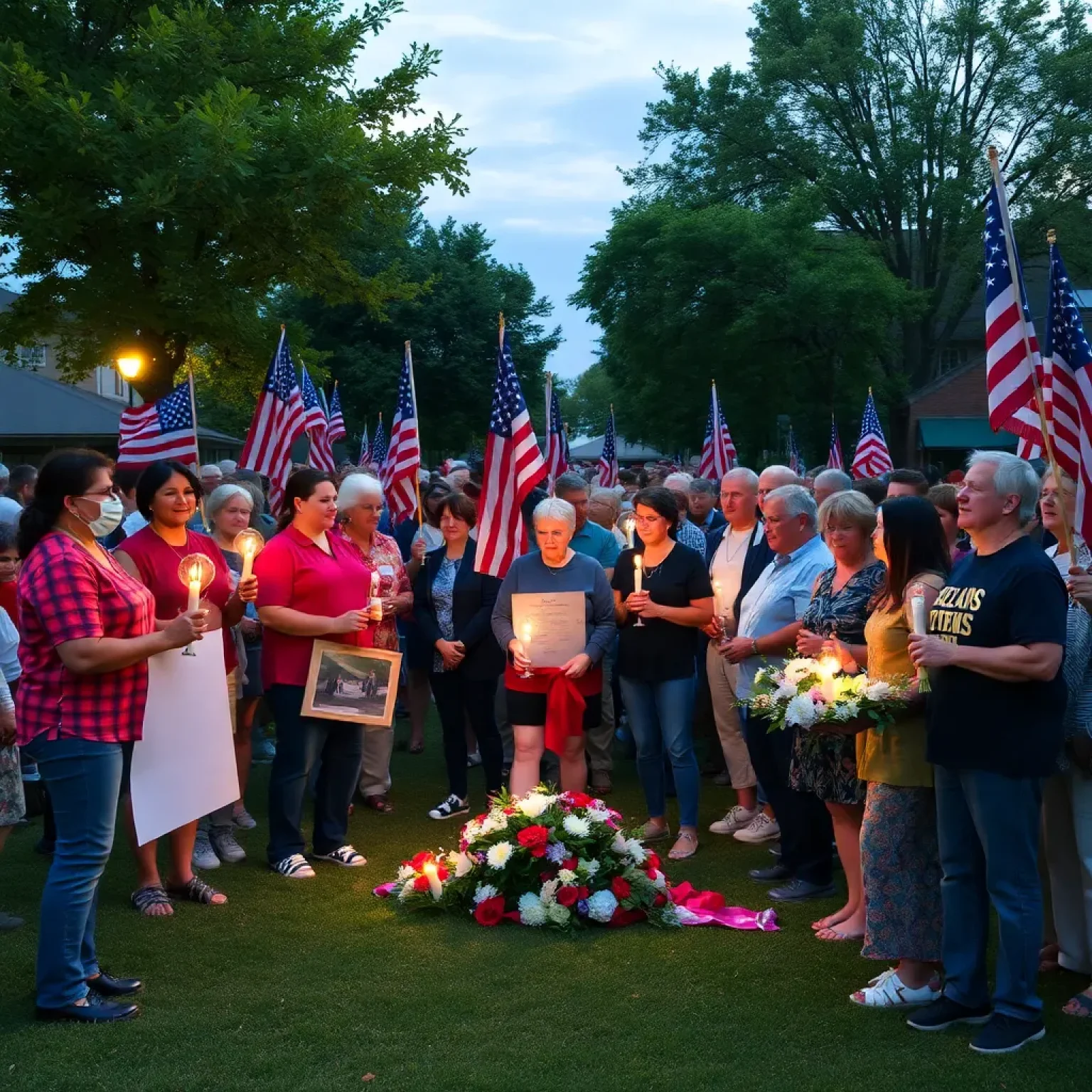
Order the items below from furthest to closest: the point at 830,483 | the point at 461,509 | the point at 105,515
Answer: the point at 830,483, the point at 461,509, the point at 105,515

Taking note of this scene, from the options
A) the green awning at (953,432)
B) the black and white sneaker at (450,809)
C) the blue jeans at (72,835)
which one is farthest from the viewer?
the green awning at (953,432)

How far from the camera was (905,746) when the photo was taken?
562 centimetres

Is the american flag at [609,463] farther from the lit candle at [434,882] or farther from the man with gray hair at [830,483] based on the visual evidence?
the lit candle at [434,882]

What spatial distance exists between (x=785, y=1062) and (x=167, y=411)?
8.61 meters

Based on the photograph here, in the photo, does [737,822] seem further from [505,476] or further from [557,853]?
[505,476]

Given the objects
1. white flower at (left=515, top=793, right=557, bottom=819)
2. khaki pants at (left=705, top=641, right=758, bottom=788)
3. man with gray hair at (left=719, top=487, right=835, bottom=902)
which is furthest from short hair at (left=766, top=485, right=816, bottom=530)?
white flower at (left=515, top=793, right=557, bottom=819)

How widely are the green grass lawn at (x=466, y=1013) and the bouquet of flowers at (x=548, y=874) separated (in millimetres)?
138

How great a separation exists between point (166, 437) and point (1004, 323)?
795cm

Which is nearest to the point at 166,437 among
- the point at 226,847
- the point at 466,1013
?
the point at 226,847

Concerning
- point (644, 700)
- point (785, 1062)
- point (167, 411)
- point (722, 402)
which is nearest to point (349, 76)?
point (167, 411)

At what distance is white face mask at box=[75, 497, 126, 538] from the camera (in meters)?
5.48

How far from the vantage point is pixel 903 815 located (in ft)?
18.6

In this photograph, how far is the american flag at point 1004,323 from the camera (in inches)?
233

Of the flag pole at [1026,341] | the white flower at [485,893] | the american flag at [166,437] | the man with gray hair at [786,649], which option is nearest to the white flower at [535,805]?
the white flower at [485,893]
